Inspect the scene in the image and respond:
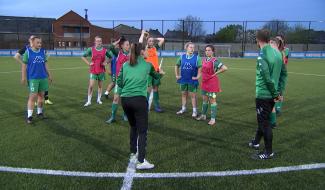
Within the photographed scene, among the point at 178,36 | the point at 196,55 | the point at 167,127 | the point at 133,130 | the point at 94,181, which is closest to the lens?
the point at 94,181

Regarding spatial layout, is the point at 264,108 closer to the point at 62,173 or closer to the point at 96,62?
the point at 62,173

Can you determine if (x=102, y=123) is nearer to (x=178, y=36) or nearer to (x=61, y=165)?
(x=61, y=165)

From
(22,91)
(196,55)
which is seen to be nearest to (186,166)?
(196,55)

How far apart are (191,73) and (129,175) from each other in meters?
4.21

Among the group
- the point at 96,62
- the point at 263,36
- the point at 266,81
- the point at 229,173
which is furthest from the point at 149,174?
the point at 96,62

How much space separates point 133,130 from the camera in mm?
5441

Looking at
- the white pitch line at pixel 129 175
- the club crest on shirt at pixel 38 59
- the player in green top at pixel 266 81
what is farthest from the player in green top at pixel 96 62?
the player in green top at pixel 266 81

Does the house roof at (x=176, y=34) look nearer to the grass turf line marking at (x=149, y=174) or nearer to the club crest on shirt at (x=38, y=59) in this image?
the club crest on shirt at (x=38, y=59)

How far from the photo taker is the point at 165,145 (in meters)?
6.28

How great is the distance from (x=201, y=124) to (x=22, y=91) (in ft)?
25.9

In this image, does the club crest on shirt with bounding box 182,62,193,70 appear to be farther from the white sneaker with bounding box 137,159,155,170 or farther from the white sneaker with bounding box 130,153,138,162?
the white sneaker with bounding box 137,159,155,170

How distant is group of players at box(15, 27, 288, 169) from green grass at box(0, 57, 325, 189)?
1.37 ft

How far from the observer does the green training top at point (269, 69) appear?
5.17 m

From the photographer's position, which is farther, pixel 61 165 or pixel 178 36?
pixel 178 36
